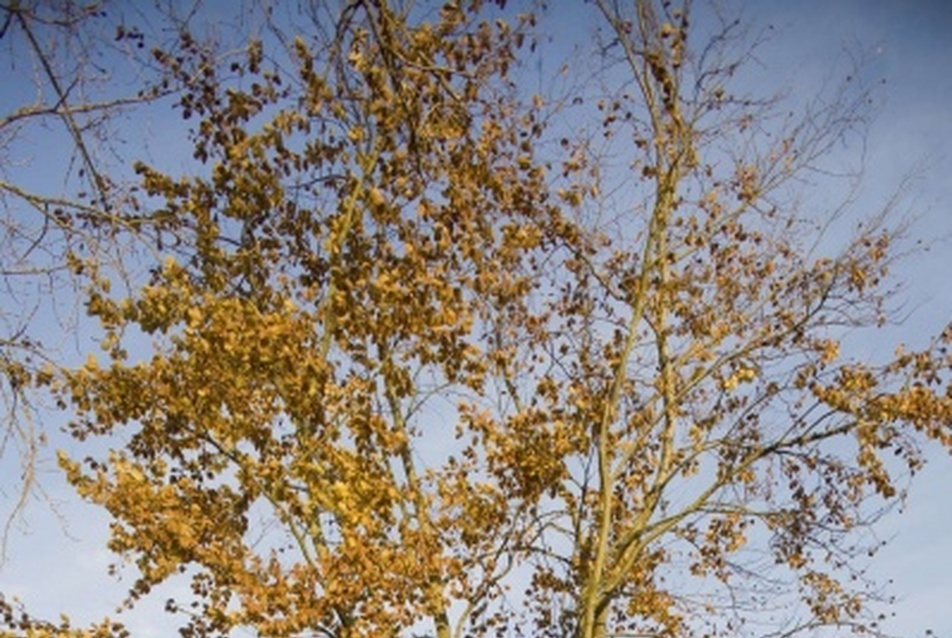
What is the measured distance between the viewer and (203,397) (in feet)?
44.5

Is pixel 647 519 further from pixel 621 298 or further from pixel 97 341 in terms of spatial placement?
pixel 97 341

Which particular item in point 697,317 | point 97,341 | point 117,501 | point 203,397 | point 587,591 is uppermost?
point 697,317

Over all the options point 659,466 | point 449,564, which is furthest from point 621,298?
point 449,564

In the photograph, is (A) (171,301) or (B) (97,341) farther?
(A) (171,301)

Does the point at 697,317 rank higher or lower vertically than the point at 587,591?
higher

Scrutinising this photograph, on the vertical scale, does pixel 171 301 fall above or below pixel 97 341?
above

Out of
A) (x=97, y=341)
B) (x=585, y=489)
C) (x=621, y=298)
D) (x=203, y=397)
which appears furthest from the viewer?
(x=621, y=298)

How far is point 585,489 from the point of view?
48.4 ft

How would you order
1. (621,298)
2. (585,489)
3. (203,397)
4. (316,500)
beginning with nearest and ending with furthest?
(316,500) → (203,397) → (585,489) → (621,298)

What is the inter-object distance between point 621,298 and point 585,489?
309cm

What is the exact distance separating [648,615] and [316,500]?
5.68 meters

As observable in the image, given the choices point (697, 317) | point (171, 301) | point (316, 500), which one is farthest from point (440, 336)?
point (697, 317)

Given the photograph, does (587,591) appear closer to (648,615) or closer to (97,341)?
(648,615)

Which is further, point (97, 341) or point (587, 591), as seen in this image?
point (587, 591)
